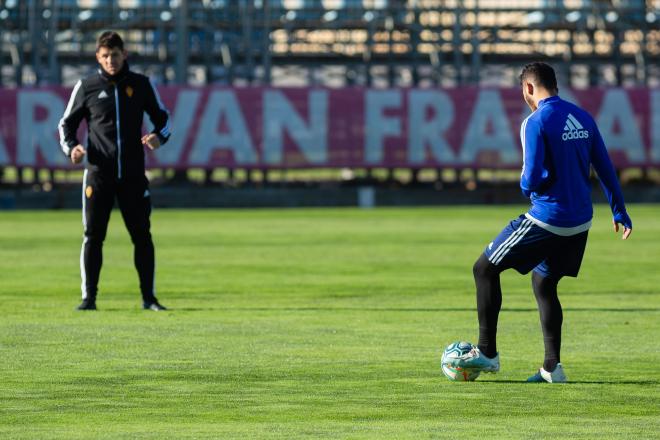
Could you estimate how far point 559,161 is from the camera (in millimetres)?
9125

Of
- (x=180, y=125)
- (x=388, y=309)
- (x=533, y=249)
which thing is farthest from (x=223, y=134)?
(x=533, y=249)

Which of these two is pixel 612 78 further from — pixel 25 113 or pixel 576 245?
pixel 576 245

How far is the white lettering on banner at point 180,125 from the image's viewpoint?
112ft

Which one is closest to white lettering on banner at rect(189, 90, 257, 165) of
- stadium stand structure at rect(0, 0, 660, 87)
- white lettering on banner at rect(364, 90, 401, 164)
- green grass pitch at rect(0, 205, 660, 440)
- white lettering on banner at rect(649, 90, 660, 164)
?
stadium stand structure at rect(0, 0, 660, 87)

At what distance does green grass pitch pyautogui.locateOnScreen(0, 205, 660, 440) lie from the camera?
7969mm

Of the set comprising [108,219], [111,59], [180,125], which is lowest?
[180,125]

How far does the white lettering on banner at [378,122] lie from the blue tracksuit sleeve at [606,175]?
84.8ft

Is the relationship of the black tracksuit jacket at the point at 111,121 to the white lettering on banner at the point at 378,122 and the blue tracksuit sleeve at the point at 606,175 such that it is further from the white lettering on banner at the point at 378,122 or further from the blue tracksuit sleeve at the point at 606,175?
the white lettering on banner at the point at 378,122

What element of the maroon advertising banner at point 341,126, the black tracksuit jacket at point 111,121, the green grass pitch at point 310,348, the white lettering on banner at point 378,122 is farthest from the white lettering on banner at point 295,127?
the black tracksuit jacket at point 111,121

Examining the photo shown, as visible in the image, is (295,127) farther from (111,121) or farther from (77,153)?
(77,153)

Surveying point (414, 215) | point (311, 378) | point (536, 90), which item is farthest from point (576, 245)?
point (414, 215)

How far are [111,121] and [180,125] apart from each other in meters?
21.2

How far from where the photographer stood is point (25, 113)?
33562 millimetres

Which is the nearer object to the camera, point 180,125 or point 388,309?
point 388,309
